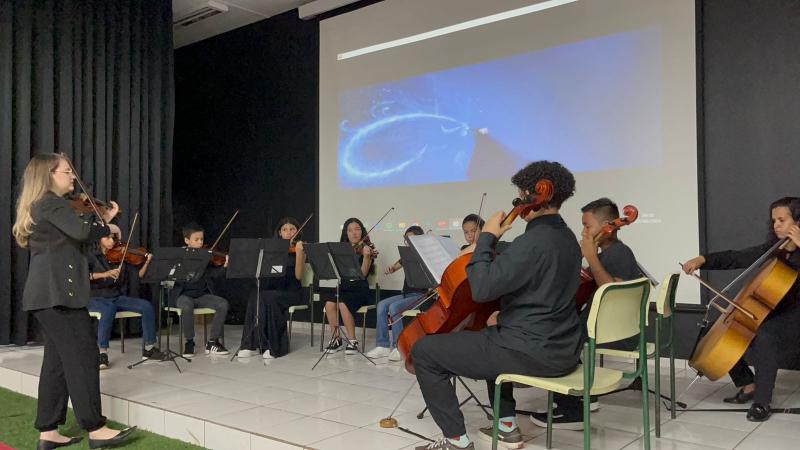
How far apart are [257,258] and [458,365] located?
8.07 ft

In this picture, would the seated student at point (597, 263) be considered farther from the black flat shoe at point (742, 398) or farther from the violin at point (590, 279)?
the black flat shoe at point (742, 398)

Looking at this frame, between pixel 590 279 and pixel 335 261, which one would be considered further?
pixel 335 261

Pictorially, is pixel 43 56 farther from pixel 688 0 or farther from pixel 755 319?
pixel 755 319

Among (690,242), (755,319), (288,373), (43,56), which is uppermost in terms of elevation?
(43,56)

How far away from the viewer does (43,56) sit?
17.3 ft

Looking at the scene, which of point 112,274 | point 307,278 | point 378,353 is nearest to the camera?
point 112,274

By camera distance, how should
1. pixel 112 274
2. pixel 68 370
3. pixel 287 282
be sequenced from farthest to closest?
pixel 287 282, pixel 112 274, pixel 68 370

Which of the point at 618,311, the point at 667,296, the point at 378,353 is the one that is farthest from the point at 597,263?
the point at 378,353

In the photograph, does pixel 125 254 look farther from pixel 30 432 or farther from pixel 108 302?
pixel 30 432

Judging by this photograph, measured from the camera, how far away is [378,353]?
185 inches

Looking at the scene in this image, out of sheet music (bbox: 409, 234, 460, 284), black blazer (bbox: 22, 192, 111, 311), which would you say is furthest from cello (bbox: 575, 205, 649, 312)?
black blazer (bbox: 22, 192, 111, 311)

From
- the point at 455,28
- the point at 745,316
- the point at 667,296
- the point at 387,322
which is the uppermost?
the point at 455,28

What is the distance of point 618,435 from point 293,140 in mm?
4680

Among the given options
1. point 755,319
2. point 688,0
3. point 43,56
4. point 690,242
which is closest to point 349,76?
point 43,56
